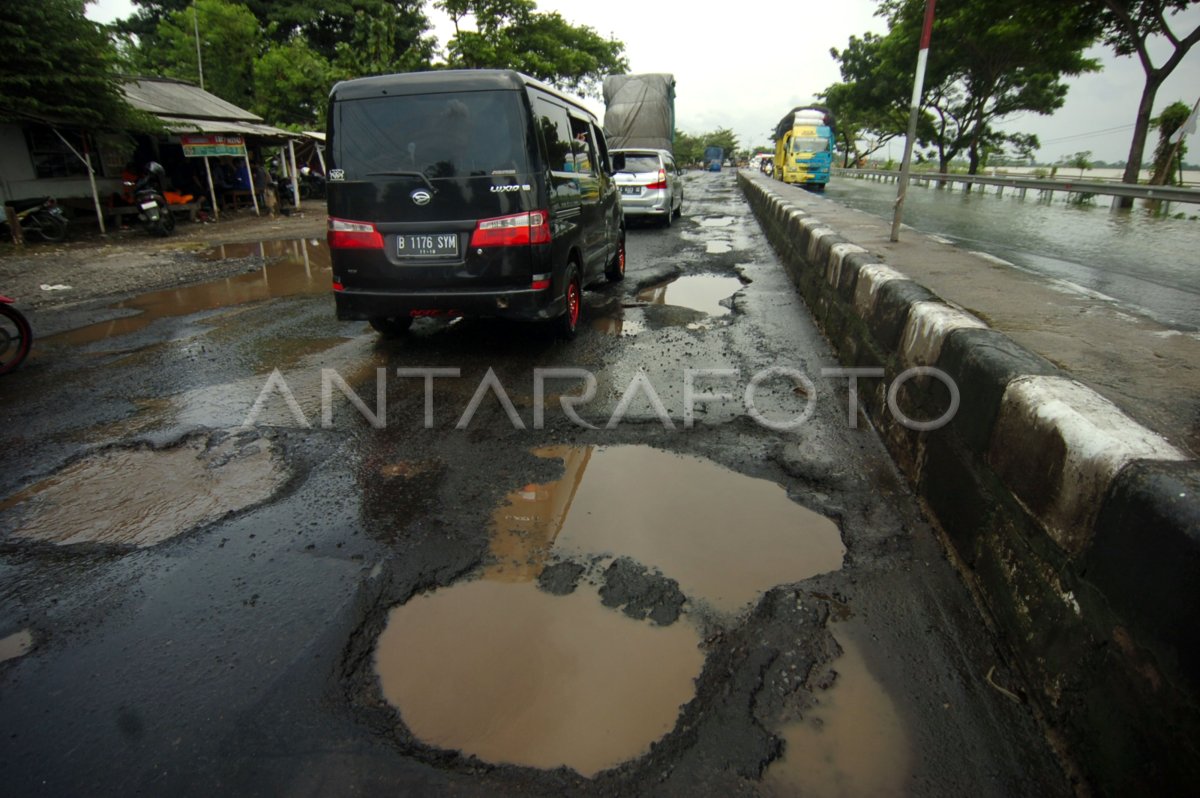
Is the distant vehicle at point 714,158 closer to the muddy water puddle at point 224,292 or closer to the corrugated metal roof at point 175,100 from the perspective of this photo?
the corrugated metal roof at point 175,100

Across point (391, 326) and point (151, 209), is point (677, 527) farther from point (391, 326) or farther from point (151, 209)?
point (151, 209)

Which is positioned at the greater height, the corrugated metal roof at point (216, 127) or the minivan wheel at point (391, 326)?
the corrugated metal roof at point (216, 127)

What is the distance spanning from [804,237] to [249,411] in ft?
19.9

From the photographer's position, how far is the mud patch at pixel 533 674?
1.77m

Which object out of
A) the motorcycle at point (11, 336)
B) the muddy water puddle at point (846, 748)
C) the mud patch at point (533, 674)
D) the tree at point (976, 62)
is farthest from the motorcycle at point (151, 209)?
the tree at point (976, 62)

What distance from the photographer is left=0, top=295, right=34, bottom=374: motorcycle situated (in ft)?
15.8

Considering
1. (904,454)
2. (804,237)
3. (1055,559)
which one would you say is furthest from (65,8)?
(1055,559)

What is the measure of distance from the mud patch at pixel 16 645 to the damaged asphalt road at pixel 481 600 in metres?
0.01

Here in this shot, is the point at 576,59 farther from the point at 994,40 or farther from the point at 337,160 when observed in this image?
the point at 337,160

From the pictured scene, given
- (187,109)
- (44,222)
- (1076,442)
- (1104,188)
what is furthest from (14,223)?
(1104,188)

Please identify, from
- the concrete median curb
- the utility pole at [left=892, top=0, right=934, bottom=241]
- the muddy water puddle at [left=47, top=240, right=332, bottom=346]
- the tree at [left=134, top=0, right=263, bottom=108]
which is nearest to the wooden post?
the muddy water puddle at [left=47, top=240, right=332, bottom=346]

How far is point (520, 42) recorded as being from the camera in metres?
33.2

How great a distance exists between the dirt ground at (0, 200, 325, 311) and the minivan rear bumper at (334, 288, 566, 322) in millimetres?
4875

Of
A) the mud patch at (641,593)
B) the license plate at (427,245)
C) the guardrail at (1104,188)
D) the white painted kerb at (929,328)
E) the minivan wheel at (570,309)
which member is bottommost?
the mud patch at (641,593)
